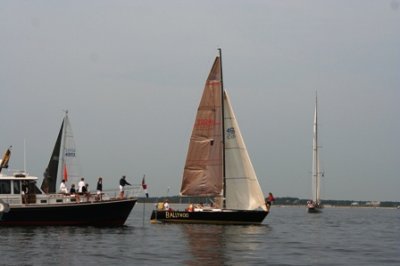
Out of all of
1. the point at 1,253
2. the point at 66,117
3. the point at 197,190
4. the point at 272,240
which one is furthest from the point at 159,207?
the point at 1,253

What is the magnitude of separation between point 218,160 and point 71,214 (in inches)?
477

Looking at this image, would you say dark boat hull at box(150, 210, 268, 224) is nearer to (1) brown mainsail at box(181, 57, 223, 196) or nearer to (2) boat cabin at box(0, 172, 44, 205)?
(1) brown mainsail at box(181, 57, 223, 196)

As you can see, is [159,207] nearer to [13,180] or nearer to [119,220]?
[119,220]

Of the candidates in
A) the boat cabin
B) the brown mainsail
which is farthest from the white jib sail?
the boat cabin

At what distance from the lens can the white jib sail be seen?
181 ft

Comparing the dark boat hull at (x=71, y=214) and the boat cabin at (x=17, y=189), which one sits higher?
the boat cabin at (x=17, y=189)

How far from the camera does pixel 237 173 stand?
182ft

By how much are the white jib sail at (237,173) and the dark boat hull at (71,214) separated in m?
8.09

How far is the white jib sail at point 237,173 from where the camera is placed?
181ft

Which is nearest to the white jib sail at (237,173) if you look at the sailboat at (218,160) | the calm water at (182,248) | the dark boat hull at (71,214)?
the sailboat at (218,160)

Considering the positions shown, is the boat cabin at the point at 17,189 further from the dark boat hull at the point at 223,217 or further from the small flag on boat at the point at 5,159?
the dark boat hull at the point at 223,217

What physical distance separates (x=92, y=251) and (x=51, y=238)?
759 cm

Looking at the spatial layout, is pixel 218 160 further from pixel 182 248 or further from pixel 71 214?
pixel 182 248

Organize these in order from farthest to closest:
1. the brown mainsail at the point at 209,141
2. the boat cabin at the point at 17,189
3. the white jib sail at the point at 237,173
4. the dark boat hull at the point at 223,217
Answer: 1. the brown mainsail at the point at 209,141
2. the white jib sail at the point at 237,173
3. the dark boat hull at the point at 223,217
4. the boat cabin at the point at 17,189
